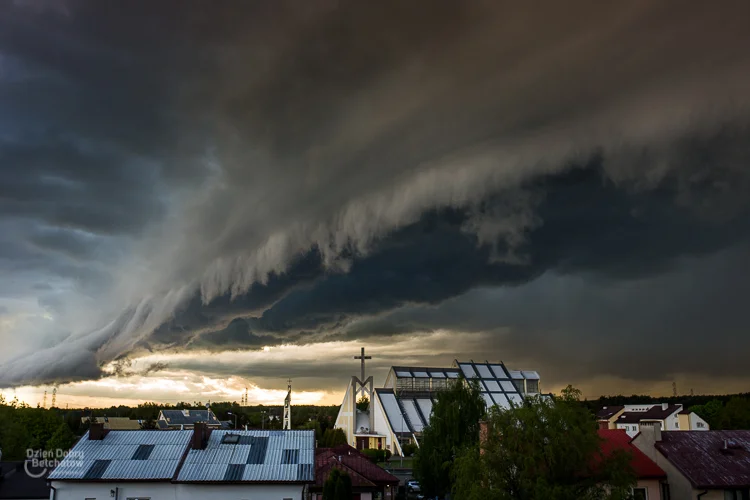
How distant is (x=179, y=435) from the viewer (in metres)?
42.9

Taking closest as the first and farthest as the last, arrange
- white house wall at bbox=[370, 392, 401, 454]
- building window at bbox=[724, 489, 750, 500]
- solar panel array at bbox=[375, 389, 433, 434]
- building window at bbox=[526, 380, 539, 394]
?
building window at bbox=[724, 489, 750, 500] → white house wall at bbox=[370, 392, 401, 454] → solar panel array at bbox=[375, 389, 433, 434] → building window at bbox=[526, 380, 539, 394]

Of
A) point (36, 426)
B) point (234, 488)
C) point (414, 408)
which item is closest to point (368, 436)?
point (414, 408)

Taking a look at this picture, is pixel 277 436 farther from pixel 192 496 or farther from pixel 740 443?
pixel 740 443

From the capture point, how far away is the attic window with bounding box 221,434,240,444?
137 ft

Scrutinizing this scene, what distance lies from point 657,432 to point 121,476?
115ft

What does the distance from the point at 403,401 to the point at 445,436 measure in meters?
56.7

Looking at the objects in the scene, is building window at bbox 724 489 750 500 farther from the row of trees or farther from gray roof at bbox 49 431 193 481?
gray roof at bbox 49 431 193 481

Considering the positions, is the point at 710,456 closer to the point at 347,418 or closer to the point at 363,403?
the point at 347,418

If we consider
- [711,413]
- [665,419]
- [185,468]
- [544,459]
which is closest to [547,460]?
[544,459]

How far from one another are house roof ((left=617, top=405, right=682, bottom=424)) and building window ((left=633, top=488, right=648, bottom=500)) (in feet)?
255

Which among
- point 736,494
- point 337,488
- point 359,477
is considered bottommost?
point 736,494

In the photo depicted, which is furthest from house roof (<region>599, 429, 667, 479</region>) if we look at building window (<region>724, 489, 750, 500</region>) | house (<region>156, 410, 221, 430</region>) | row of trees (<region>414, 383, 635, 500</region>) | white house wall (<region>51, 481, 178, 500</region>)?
house (<region>156, 410, 221, 430</region>)

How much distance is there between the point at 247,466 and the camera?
39.0m

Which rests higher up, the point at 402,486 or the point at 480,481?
the point at 480,481
